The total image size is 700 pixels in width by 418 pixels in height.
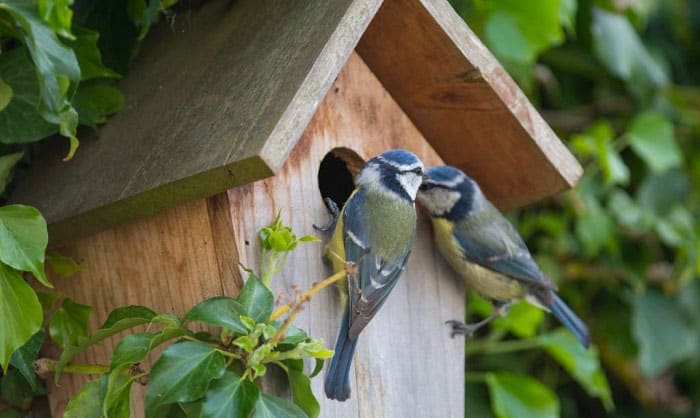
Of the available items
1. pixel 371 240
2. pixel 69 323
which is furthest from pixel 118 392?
pixel 371 240

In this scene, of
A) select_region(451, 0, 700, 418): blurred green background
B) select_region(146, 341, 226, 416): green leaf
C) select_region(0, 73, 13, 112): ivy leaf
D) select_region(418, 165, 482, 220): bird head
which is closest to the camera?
select_region(146, 341, 226, 416): green leaf

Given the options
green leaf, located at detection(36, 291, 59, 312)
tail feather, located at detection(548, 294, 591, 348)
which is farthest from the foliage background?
green leaf, located at detection(36, 291, 59, 312)

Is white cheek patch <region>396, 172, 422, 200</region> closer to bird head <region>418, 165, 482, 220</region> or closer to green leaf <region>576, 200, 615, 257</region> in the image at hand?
bird head <region>418, 165, 482, 220</region>

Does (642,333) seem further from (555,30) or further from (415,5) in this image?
(415,5)

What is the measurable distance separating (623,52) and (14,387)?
1876mm

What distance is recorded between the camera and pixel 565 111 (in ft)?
11.2

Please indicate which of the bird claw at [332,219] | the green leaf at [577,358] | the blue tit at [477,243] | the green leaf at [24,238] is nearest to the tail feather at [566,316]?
the blue tit at [477,243]

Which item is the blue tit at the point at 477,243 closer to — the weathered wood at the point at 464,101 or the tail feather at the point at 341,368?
the weathered wood at the point at 464,101

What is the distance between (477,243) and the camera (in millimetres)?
2389

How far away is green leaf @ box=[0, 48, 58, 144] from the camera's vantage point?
6.44 feet

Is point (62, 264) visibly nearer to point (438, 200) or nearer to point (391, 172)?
point (391, 172)

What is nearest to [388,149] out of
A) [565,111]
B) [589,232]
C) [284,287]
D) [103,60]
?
[284,287]

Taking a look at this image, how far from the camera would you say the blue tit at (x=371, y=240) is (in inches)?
75.7

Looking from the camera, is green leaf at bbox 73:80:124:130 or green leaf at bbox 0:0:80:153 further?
green leaf at bbox 73:80:124:130
